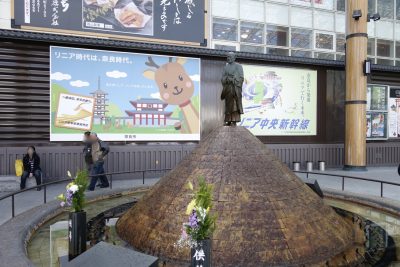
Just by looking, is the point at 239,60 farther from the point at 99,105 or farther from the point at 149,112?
the point at 99,105

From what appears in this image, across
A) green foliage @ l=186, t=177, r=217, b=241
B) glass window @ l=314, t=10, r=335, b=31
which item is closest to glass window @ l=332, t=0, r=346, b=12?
glass window @ l=314, t=10, r=335, b=31

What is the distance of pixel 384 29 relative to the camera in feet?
65.0

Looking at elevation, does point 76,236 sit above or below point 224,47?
below

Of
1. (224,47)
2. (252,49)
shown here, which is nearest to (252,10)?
(252,49)

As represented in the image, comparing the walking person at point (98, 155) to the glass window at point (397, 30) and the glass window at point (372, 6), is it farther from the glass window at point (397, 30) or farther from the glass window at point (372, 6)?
the glass window at point (397, 30)

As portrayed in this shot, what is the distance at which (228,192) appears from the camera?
5602 millimetres

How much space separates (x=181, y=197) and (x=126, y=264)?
2342 millimetres

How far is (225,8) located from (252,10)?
58.8 inches

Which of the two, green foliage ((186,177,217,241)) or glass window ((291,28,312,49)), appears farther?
glass window ((291,28,312,49))

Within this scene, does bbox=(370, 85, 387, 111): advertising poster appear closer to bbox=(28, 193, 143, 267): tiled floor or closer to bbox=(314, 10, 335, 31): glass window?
bbox=(314, 10, 335, 31): glass window

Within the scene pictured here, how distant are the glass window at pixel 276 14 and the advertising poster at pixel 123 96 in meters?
4.99

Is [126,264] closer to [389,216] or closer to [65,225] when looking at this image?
[65,225]

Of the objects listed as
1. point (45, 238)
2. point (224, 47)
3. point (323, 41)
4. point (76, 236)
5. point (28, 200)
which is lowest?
point (28, 200)

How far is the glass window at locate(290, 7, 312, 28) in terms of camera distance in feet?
58.1
